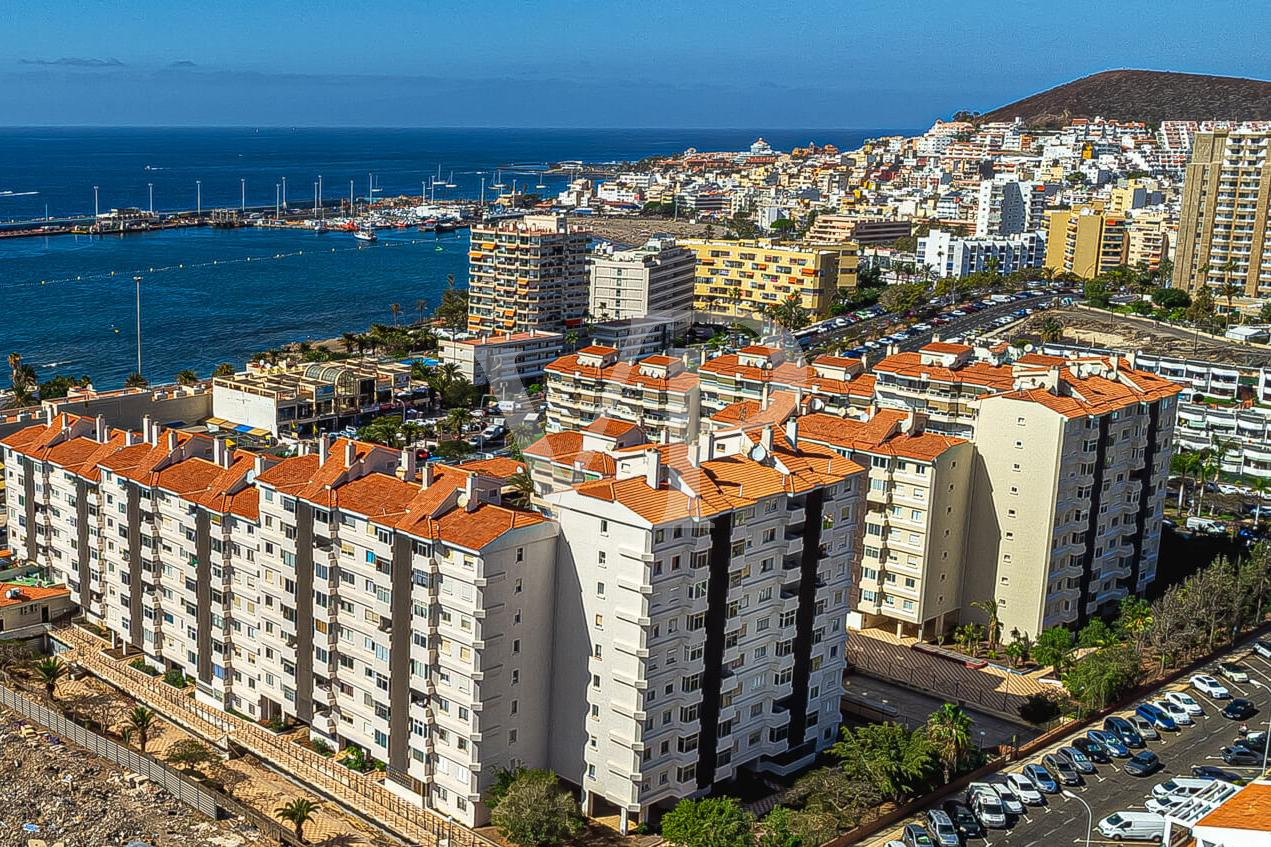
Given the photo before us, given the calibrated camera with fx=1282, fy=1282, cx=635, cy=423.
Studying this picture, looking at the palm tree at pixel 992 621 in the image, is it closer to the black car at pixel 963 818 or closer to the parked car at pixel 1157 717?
the parked car at pixel 1157 717

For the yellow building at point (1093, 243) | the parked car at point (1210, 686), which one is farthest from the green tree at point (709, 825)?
the yellow building at point (1093, 243)

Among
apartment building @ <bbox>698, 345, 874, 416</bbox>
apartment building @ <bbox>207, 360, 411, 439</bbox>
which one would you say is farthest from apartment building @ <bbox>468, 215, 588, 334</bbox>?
apartment building @ <bbox>698, 345, 874, 416</bbox>

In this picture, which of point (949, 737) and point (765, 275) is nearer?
point (949, 737)

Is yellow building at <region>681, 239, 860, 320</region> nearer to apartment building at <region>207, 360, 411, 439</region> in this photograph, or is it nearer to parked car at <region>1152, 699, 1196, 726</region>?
apartment building at <region>207, 360, 411, 439</region>

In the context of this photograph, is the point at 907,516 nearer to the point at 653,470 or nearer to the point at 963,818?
the point at 963,818

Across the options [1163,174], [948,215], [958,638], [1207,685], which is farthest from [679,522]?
[1163,174]

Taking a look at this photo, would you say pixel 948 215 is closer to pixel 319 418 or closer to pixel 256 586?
pixel 319 418

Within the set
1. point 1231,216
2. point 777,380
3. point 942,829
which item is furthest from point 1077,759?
point 1231,216
